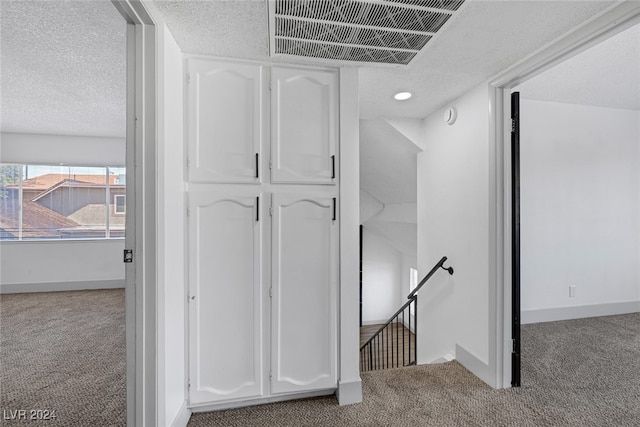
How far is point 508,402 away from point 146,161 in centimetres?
253

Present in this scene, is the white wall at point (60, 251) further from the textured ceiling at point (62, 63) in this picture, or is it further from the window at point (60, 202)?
the textured ceiling at point (62, 63)

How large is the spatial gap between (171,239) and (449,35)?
6.07 feet

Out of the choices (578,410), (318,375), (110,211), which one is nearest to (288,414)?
(318,375)

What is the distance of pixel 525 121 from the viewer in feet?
10.1

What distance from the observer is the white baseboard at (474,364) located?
2.14 meters

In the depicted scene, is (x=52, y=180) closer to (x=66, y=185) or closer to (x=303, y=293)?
(x=66, y=185)

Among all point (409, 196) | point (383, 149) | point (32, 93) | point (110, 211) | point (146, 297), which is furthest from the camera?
point (110, 211)

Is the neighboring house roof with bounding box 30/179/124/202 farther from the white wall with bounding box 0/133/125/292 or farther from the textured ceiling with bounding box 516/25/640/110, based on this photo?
the textured ceiling with bounding box 516/25/640/110

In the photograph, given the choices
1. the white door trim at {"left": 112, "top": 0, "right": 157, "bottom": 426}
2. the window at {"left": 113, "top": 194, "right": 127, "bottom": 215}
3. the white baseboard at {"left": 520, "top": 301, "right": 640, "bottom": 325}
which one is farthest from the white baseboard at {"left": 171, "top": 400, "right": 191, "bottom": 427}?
the window at {"left": 113, "top": 194, "right": 127, "bottom": 215}

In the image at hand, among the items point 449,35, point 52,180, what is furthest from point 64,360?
point 449,35

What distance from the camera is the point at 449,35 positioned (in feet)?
5.32

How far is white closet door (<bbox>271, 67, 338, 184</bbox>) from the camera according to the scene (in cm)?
→ 191

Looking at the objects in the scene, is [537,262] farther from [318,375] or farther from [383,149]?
[318,375]

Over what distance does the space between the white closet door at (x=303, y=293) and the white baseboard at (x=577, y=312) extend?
2.35 m
